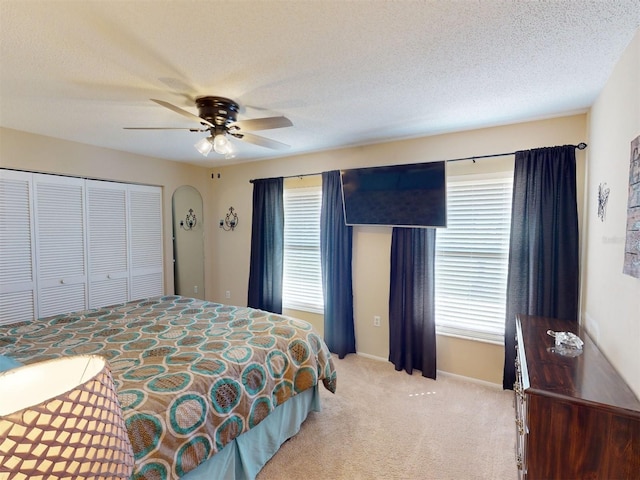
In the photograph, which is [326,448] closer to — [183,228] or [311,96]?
[311,96]

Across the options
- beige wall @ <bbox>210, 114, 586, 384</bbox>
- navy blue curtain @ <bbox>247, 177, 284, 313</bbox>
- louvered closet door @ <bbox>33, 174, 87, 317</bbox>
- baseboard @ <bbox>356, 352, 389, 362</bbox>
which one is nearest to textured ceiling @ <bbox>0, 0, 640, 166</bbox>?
beige wall @ <bbox>210, 114, 586, 384</bbox>

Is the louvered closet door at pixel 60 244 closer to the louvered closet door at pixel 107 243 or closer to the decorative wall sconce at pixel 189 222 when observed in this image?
the louvered closet door at pixel 107 243

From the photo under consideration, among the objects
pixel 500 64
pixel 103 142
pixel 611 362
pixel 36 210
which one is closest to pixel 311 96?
pixel 500 64

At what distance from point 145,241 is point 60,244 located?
3.11 feet

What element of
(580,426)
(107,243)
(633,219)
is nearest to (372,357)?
(580,426)

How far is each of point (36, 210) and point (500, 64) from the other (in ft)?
14.2

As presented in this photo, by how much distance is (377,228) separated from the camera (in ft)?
12.0

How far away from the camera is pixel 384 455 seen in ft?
7.09

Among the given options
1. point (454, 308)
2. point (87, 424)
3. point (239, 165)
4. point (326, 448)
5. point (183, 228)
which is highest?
point (239, 165)

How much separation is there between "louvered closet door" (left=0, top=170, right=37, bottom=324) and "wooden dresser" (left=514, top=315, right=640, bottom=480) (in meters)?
4.35

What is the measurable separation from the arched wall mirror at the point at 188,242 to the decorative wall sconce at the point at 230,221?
1.17 feet

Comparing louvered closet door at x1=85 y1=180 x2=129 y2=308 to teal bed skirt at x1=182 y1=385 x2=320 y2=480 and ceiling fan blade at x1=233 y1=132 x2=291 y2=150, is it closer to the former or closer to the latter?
ceiling fan blade at x1=233 y1=132 x2=291 y2=150

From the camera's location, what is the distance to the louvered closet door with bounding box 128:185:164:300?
417 cm

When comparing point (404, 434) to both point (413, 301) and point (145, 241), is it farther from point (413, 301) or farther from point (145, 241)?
point (145, 241)
